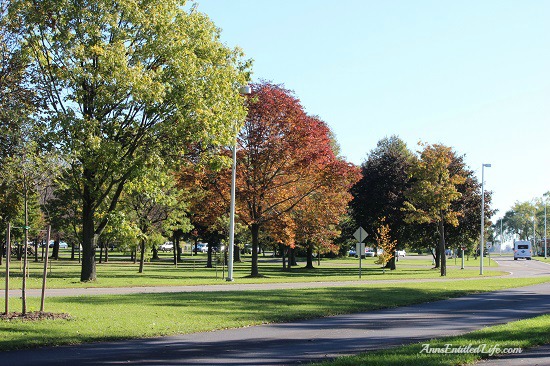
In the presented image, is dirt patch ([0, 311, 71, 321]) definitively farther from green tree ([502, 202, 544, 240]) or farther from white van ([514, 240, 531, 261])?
green tree ([502, 202, 544, 240])

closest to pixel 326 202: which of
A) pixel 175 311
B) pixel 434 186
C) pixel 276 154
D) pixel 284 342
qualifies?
pixel 276 154

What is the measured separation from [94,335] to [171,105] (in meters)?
17.0

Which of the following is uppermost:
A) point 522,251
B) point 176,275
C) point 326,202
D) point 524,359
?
point 326,202

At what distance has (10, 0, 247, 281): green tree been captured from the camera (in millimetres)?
25969

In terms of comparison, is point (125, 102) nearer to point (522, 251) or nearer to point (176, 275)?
point (176, 275)

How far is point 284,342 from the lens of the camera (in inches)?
471

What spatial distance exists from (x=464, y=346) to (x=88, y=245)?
2197cm

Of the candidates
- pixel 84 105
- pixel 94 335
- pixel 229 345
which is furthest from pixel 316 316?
pixel 84 105

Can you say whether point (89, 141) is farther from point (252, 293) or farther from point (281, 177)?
point (281, 177)

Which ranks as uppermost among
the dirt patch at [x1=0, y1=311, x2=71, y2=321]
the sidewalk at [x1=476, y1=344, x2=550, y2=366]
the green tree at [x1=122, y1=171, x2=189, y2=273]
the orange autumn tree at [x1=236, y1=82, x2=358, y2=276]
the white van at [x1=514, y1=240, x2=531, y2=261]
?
the orange autumn tree at [x1=236, y1=82, x2=358, y2=276]

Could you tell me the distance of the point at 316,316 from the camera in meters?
16.5

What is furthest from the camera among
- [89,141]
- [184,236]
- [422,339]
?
[184,236]

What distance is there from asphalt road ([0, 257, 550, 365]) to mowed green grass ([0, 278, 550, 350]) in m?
0.61

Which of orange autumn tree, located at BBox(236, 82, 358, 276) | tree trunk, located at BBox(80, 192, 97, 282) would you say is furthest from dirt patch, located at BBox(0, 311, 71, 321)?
orange autumn tree, located at BBox(236, 82, 358, 276)
